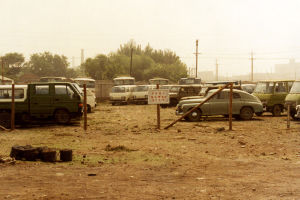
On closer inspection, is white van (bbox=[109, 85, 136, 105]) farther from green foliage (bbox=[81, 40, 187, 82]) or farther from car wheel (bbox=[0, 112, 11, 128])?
green foliage (bbox=[81, 40, 187, 82])

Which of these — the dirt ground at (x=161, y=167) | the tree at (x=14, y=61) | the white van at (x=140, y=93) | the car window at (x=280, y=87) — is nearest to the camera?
the dirt ground at (x=161, y=167)

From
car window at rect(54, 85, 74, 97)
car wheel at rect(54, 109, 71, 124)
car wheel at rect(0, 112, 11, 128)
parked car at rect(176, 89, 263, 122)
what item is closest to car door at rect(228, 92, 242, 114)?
parked car at rect(176, 89, 263, 122)

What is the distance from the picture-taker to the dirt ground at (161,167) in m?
7.11

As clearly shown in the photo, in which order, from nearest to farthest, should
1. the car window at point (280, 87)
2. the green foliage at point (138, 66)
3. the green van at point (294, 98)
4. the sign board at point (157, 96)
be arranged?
the sign board at point (157, 96) → the green van at point (294, 98) → the car window at point (280, 87) → the green foliage at point (138, 66)

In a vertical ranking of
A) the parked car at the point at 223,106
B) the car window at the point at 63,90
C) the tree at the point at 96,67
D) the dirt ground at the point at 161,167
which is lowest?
the dirt ground at the point at 161,167

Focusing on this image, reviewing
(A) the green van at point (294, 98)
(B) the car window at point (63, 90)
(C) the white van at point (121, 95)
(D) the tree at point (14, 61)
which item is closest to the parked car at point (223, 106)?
(A) the green van at point (294, 98)

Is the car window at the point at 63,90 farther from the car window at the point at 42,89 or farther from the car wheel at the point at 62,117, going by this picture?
the car wheel at the point at 62,117

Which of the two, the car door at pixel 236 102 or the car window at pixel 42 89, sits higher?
the car window at pixel 42 89

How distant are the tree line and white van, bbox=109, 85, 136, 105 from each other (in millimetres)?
27529

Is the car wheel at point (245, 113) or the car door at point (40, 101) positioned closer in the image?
the car door at point (40, 101)

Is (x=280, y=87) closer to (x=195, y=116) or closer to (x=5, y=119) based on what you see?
(x=195, y=116)

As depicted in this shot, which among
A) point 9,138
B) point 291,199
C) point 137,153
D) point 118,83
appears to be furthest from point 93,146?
point 118,83

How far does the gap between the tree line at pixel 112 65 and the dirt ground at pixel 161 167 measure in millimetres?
50907

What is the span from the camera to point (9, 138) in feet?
46.7
